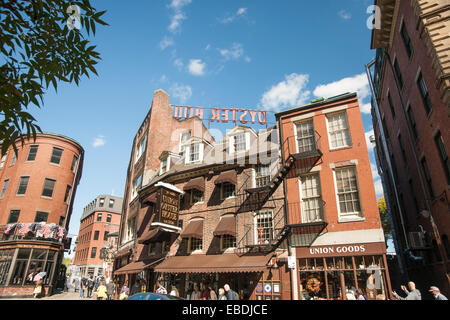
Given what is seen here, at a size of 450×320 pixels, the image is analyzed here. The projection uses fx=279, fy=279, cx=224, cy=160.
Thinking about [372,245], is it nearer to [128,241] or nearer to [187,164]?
[187,164]

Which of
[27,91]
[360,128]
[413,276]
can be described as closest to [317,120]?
[360,128]

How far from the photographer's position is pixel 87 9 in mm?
3895

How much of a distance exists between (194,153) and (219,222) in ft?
24.5

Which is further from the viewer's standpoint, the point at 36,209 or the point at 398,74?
the point at 36,209

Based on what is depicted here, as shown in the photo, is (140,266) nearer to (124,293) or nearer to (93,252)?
(124,293)

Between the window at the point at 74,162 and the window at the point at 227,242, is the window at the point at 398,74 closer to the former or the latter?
the window at the point at 227,242

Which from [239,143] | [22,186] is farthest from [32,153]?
[239,143]

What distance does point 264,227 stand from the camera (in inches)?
679

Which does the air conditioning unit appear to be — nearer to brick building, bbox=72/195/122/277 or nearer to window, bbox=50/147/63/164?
window, bbox=50/147/63/164

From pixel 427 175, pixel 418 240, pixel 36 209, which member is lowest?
pixel 418 240

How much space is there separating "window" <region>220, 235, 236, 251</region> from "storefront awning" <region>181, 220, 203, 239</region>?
1535mm

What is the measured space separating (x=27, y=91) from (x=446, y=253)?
1748 centimetres

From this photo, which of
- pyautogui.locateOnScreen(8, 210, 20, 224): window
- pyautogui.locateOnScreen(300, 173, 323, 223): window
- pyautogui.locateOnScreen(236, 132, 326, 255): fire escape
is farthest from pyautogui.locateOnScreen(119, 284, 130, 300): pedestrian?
pyautogui.locateOnScreen(8, 210, 20, 224): window
